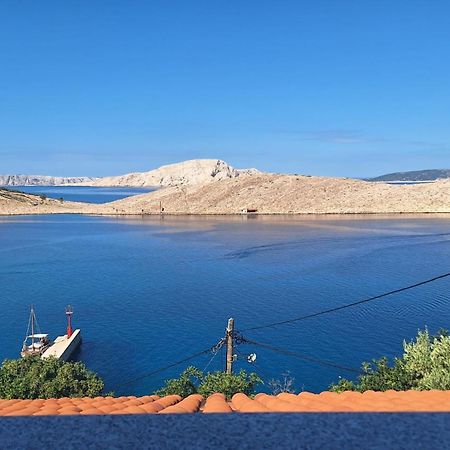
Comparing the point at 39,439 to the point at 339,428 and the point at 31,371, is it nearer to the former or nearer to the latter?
the point at 339,428

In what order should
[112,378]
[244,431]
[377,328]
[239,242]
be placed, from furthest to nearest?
[239,242], [377,328], [112,378], [244,431]

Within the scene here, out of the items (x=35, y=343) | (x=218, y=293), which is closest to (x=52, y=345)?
(x=35, y=343)

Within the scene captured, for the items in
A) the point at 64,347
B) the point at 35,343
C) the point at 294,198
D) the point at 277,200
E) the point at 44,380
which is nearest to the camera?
the point at 44,380

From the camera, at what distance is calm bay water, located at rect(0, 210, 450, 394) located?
2703 cm

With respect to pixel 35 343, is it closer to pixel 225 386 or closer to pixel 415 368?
pixel 225 386

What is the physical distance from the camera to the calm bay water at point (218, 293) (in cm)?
2703

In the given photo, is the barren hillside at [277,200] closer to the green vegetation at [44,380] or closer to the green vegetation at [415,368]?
the green vegetation at [44,380]

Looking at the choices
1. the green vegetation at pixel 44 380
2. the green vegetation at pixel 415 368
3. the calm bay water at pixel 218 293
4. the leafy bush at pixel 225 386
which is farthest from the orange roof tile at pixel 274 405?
the calm bay water at pixel 218 293

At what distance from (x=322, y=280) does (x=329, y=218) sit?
65673mm

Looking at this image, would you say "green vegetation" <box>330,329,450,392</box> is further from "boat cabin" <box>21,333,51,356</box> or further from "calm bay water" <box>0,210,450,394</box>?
"boat cabin" <box>21,333,51,356</box>

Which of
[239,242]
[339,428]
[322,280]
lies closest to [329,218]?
[239,242]

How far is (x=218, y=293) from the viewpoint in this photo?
39562 millimetres

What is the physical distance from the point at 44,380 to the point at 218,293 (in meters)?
24.9

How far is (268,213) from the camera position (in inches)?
4759
